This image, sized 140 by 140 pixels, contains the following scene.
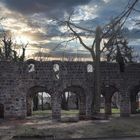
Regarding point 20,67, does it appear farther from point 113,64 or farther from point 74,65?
point 113,64

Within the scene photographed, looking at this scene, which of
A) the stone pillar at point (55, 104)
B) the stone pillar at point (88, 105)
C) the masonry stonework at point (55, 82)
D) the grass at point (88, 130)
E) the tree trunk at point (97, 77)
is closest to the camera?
the grass at point (88, 130)

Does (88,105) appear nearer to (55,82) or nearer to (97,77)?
(97,77)

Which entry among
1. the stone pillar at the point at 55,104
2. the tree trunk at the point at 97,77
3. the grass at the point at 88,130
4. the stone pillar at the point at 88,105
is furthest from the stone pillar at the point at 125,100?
the grass at the point at 88,130


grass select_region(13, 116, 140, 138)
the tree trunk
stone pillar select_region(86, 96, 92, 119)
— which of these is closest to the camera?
grass select_region(13, 116, 140, 138)

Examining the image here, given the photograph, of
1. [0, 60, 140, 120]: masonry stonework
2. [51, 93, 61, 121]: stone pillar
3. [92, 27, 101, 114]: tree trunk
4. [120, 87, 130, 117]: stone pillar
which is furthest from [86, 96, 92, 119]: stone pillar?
[120, 87, 130, 117]: stone pillar

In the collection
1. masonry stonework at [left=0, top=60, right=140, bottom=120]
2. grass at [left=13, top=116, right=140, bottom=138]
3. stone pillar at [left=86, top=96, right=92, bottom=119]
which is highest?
masonry stonework at [left=0, top=60, right=140, bottom=120]

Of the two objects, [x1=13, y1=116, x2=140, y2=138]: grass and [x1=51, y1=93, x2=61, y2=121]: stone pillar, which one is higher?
[x1=51, y1=93, x2=61, y2=121]: stone pillar

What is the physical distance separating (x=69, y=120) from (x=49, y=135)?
26.6 ft

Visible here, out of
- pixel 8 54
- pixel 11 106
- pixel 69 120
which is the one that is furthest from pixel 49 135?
pixel 8 54

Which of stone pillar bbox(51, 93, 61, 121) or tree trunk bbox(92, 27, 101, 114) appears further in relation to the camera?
stone pillar bbox(51, 93, 61, 121)

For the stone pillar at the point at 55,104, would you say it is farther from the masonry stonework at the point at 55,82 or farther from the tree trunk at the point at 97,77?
the tree trunk at the point at 97,77

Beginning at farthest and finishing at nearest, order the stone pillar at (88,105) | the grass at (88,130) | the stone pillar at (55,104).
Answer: the stone pillar at (88,105)
the stone pillar at (55,104)
the grass at (88,130)

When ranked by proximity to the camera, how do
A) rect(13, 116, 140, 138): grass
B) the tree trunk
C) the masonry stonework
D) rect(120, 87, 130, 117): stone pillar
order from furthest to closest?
rect(120, 87, 130, 117): stone pillar < the tree trunk < the masonry stonework < rect(13, 116, 140, 138): grass

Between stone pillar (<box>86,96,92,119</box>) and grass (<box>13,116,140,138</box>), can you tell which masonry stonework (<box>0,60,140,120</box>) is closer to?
stone pillar (<box>86,96,92,119</box>)
